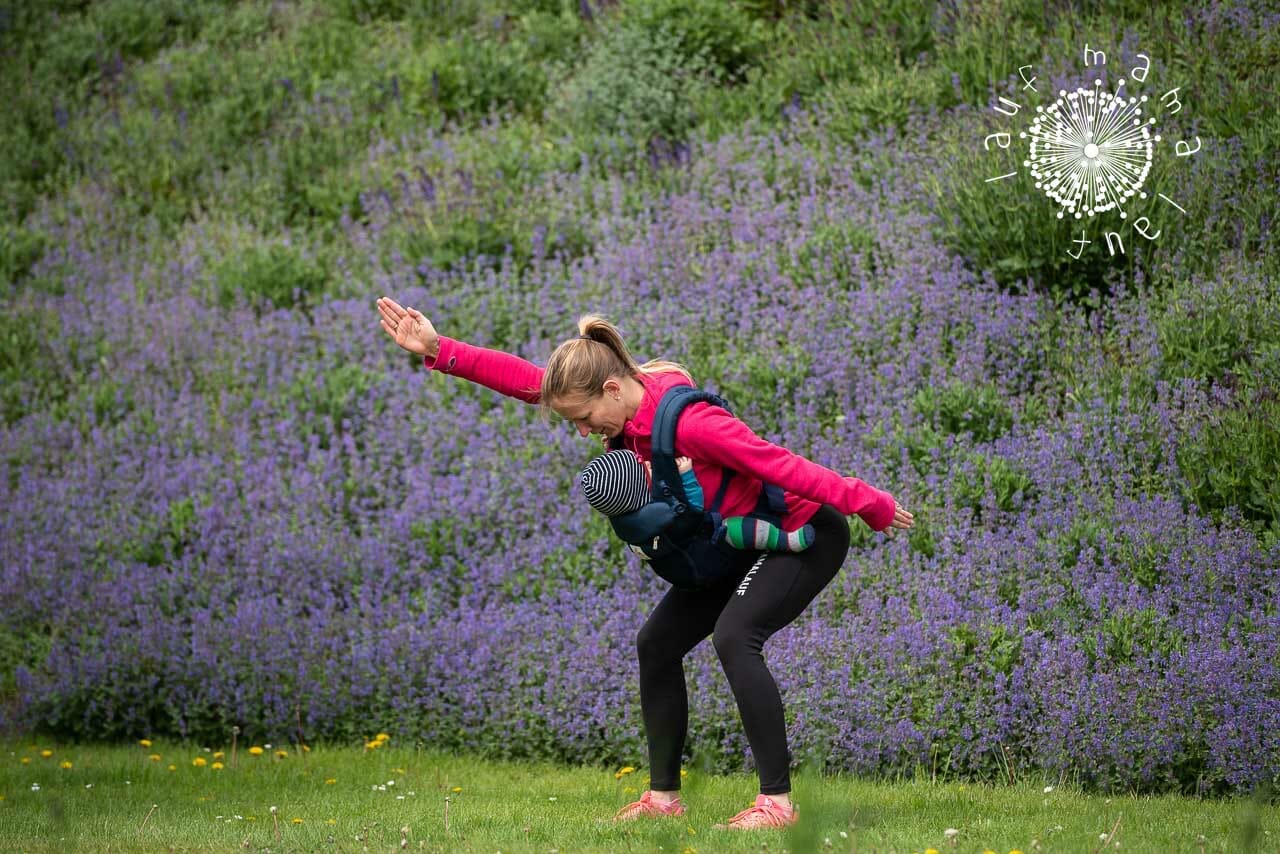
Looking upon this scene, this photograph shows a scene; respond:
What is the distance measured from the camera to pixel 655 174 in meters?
9.02

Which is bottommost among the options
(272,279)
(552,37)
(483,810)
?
(483,810)

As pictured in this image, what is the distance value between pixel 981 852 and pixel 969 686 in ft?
4.75

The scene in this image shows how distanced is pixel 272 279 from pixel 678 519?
5.83 metres

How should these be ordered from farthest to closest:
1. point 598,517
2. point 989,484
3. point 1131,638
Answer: point 598,517
point 989,484
point 1131,638

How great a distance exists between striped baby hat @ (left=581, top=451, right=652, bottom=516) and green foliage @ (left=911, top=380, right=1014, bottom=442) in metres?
2.82

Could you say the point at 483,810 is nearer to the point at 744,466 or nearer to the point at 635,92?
the point at 744,466

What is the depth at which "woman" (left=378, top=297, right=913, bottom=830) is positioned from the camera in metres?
3.84

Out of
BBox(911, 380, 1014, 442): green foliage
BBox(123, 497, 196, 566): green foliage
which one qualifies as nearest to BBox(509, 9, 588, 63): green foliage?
BBox(123, 497, 196, 566): green foliage

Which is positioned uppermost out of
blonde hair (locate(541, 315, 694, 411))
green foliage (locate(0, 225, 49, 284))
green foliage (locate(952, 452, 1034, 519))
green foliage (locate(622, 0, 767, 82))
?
green foliage (locate(622, 0, 767, 82))

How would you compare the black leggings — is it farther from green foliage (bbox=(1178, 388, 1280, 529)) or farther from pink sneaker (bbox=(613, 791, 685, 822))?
green foliage (bbox=(1178, 388, 1280, 529))

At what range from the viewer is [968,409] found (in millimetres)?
6262

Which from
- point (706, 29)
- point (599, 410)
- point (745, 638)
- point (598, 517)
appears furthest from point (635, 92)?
point (745, 638)

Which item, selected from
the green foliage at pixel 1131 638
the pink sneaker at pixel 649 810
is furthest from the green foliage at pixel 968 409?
the pink sneaker at pixel 649 810

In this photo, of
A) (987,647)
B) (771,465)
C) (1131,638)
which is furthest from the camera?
(987,647)
